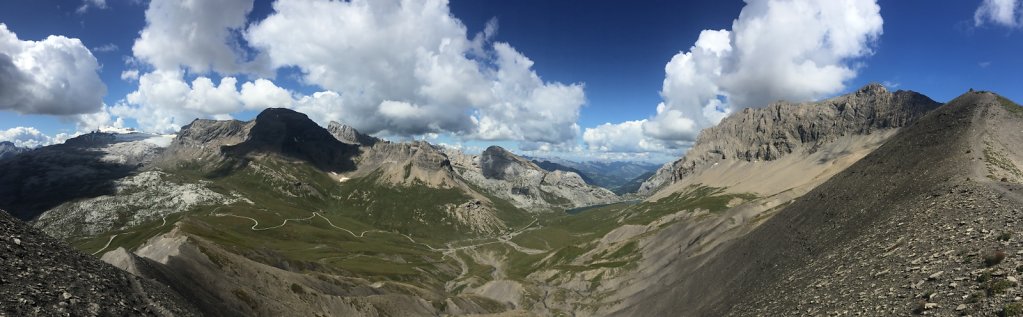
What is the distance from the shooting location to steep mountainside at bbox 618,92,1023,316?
32.4 meters

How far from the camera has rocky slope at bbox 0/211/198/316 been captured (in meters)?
25.5

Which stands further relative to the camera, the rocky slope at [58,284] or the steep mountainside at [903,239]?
the steep mountainside at [903,239]

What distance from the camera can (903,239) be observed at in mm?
44938

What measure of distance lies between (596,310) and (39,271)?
133 m

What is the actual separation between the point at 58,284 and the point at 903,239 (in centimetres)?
6939

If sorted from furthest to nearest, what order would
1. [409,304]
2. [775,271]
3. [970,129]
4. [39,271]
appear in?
[409,304] → [970,129] → [775,271] → [39,271]

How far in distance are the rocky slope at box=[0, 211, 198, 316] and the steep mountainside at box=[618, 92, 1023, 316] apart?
174 feet

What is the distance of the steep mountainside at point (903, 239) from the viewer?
32.4 metres

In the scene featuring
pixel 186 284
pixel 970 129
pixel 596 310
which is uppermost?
pixel 970 129

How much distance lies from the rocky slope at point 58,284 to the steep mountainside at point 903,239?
174ft

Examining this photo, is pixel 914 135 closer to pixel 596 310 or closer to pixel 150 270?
pixel 596 310

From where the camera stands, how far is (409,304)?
108125mm

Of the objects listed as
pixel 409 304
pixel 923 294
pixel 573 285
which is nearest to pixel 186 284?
pixel 409 304

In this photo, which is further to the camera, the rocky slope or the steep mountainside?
Result: the steep mountainside
